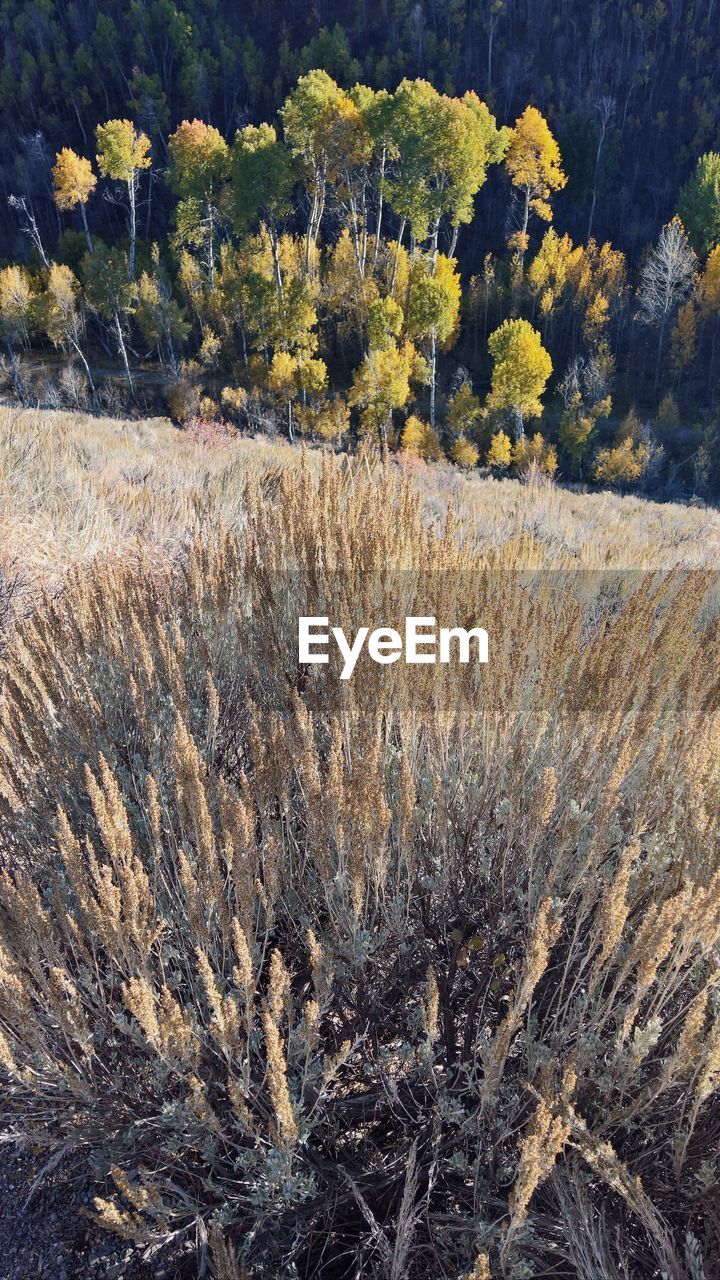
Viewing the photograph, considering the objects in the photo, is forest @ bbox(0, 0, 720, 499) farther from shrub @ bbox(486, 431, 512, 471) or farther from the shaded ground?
the shaded ground

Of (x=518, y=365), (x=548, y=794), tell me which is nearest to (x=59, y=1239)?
(x=548, y=794)

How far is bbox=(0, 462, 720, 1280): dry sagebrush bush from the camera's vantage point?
1.29m

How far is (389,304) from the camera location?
109 feet

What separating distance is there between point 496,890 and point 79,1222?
121 cm

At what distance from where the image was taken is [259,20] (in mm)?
66000

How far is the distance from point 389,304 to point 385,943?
35611mm

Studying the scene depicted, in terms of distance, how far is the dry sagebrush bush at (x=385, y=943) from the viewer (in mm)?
1292

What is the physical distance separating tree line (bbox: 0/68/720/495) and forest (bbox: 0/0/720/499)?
0.52 feet

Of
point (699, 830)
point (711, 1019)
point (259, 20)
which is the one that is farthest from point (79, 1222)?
point (259, 20)

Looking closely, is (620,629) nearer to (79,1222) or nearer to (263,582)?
(263,582)

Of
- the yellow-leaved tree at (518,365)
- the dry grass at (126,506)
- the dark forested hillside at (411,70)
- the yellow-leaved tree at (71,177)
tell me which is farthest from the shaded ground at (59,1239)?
the dark forested hillside at (411,70)

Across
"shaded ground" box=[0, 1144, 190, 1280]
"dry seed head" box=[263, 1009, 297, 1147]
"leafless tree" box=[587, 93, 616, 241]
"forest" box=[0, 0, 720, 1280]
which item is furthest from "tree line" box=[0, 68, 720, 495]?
"dry seed head" box=[263, 1009, 297, 1147]

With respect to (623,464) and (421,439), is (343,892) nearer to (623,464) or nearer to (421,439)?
(421,439)

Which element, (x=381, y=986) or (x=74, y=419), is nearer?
(x=381, y=986)
